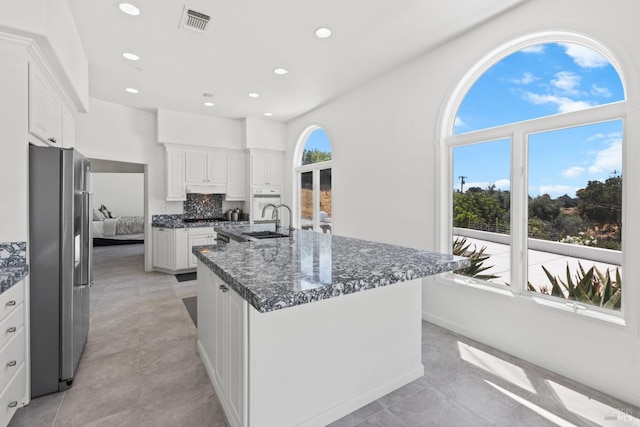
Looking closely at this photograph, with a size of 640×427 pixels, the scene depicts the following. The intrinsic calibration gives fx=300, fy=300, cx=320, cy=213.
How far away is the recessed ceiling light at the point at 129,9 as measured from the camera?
2373 mm

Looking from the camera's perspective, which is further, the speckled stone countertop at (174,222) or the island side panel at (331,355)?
the speckled stone countertop at (174,222)

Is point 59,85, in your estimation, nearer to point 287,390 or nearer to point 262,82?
point 262,82

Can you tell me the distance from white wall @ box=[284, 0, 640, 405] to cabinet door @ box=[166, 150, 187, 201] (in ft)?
8.32

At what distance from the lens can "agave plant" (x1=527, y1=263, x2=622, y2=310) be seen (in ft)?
6.82

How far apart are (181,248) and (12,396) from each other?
358 cm

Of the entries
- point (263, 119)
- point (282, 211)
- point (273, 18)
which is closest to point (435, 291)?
point (273, 18)

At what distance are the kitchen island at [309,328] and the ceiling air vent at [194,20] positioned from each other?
1962 millimetres

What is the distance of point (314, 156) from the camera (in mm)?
5422

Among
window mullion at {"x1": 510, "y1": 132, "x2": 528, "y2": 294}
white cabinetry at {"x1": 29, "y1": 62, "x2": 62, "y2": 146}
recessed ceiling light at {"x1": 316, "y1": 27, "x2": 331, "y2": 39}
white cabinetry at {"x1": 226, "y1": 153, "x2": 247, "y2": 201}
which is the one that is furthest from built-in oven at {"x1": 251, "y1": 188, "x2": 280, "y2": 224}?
window mullion at {"x1": 510, "y1": 132, "x2": 528, "y2": 294}

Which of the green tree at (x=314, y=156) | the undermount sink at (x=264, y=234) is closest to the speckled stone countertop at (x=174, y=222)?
the green tree at (x=314, y=156)

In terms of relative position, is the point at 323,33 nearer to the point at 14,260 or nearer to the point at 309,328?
the point at 309,328

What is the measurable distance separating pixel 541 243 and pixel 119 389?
3338mm

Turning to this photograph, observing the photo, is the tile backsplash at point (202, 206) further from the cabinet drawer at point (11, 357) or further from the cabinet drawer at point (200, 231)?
the cabinet drawer at point (11, 357)

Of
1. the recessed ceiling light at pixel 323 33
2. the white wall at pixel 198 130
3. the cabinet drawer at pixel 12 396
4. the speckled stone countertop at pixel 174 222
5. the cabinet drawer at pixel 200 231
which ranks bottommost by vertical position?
the cabinet drawer at pixel 12 396
